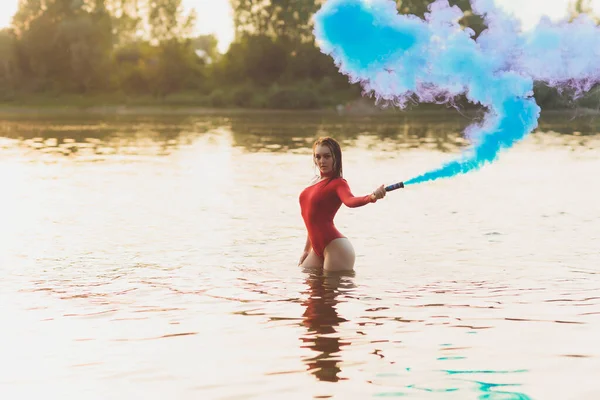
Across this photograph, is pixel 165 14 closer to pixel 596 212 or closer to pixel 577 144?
pixel 577 144

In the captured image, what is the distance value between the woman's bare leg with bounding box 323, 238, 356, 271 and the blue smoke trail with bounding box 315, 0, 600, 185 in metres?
1.51

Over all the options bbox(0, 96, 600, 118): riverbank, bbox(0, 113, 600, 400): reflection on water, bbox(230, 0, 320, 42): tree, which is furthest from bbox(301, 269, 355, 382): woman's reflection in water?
bbox(230, 0, 320, 42): tree

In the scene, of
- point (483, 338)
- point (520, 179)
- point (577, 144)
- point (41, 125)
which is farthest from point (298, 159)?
point (41, 125)

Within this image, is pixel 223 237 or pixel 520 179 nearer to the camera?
pixel 223 237

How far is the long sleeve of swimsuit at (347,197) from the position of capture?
11.0m

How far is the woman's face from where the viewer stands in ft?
38.2

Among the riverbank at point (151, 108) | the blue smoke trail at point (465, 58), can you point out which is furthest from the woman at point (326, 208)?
the riverbank at point (151, 108)

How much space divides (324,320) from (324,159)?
7.73 feet

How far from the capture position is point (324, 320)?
32.7 feet

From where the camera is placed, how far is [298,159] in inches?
1324

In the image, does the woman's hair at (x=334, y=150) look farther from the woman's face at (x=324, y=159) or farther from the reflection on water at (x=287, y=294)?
the reflection on water at (x=287, y=294)

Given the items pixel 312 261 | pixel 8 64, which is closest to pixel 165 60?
pixel 8 64

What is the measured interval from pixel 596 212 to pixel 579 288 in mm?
7887

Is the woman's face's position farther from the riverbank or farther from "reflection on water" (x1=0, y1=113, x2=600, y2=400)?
the riverbank
